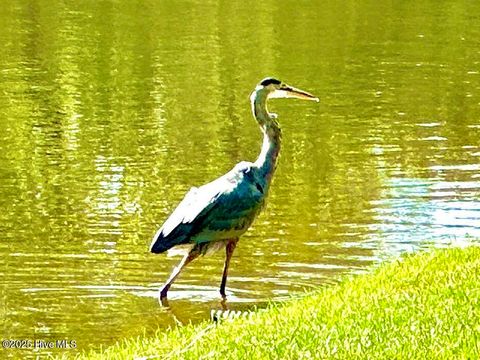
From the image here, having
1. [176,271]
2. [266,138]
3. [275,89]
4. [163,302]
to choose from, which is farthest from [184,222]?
[275,89]

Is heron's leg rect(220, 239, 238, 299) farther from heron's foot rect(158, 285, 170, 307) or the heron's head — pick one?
the heron's head

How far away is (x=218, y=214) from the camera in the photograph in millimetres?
12156

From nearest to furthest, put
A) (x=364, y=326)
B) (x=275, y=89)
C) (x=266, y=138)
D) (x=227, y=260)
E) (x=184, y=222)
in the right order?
(x=364, y=326), (x=184, y=222), (x=227, y=260), (x=266, y=138), (x=275, y=89)

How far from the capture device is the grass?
24.0 feet

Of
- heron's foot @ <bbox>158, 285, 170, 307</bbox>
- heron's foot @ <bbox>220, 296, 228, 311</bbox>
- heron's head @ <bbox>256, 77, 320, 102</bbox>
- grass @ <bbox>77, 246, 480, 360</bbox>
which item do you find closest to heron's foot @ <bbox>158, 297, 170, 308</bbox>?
heron's foot @ <bbox>158, 285, 170, 307</bbox>

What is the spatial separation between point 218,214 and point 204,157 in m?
9.09

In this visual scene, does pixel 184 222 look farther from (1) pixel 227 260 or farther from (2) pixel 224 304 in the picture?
(2) pixel 224 304

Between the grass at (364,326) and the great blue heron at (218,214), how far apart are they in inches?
75.8

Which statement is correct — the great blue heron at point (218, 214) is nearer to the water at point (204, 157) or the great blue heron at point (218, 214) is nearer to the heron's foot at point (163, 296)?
the heron's foot at point (163, 296)

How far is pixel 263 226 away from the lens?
1634 cm

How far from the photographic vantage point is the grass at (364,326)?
730cm

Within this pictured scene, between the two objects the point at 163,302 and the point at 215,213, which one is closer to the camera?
the point at 215,213

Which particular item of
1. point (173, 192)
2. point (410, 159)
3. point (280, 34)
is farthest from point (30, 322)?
point (280, 34)

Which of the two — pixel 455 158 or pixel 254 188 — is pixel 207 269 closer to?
pixel 254 188
